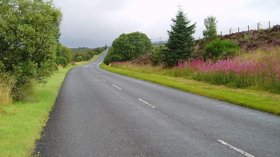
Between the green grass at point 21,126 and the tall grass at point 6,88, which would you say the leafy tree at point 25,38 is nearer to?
the tall grass at point 6,88

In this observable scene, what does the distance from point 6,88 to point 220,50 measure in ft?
81.5

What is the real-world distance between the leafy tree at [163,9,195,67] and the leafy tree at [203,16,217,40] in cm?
866

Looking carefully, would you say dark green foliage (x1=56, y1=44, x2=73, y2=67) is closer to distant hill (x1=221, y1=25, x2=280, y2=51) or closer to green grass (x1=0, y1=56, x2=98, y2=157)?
distant hill (x1=221, y1=25, x2=280, y2=51)

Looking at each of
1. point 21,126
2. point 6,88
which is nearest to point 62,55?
point 6,88

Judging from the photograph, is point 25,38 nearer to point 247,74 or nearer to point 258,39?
point 247,74

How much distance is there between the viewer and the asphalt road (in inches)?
335

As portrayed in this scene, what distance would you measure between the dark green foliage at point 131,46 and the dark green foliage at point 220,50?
5770 cm

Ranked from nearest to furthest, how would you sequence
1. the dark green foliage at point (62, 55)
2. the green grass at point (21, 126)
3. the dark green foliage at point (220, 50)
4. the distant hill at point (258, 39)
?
1. the green grass at point (21, 126)
2. the dark green foliage at point (220, 50)
3. the distant hill at point (258, 39)
4. the dark green foliage at point (62, 55)

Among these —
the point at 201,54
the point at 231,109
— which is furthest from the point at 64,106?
the point at 201,54

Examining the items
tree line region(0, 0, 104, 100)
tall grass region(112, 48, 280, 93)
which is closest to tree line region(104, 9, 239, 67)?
tall grass region(112, 48, 280, 93)

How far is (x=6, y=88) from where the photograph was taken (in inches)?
642

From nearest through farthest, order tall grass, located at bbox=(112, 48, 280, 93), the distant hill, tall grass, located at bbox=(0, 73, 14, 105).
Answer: tall grass, located at bbox=(0, 73, 14, 105)
tall grass, located at bbox=(112, 48, 280, 93)
the distant hill

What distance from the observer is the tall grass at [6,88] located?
15.8 m

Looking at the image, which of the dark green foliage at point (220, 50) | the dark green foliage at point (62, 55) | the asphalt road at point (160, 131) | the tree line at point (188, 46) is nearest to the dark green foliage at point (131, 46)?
the dark green foliage at point (62, 55)
